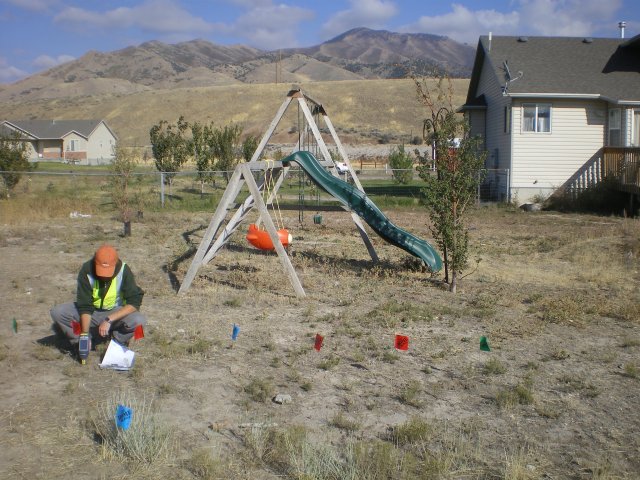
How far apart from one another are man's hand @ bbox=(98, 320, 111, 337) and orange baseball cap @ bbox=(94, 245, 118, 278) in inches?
17.9

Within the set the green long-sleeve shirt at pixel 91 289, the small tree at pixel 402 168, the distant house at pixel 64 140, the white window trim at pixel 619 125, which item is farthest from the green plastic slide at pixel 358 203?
the distant house at pixel 64 140

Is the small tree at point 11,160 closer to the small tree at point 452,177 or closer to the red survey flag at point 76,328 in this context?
the small tree at point 452,177

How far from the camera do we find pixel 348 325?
26.7 feet

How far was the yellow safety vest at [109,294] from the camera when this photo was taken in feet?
22.2

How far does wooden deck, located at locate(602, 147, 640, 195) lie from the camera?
21575mm

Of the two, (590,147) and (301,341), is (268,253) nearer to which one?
(301,341)

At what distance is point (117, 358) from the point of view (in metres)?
6.50

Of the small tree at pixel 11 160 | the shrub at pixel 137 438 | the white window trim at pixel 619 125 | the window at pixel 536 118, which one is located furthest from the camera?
the window at pixel 536 118

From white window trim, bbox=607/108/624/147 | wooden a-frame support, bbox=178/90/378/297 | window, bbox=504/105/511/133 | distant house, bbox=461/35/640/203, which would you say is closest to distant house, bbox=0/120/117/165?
window, bbox=504/105/511/133

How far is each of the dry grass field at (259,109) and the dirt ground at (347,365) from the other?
60095mm

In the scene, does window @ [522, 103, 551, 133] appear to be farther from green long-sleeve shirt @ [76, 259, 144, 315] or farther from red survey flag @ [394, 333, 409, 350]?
green long-sleeve shirt @ [76, 259, 144, 315]

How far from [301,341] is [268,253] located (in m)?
6.18

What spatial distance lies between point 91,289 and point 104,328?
1.48 feet

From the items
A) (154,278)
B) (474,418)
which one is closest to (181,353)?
(474,418)
